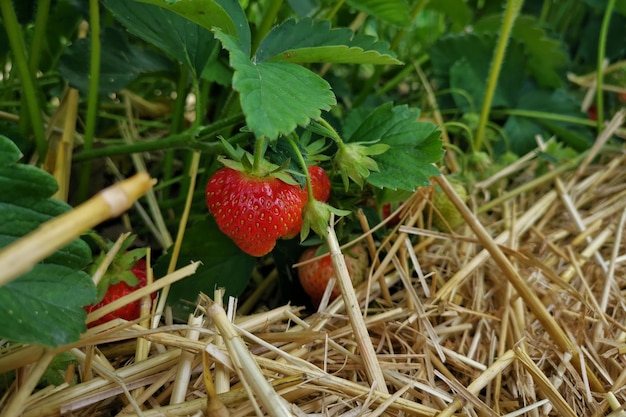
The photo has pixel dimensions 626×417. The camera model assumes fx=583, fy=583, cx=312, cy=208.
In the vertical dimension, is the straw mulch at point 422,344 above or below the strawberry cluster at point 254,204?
below

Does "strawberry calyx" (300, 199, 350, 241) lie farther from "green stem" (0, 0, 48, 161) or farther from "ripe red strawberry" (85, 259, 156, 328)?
"green stem" (0, 0, 48, 161)

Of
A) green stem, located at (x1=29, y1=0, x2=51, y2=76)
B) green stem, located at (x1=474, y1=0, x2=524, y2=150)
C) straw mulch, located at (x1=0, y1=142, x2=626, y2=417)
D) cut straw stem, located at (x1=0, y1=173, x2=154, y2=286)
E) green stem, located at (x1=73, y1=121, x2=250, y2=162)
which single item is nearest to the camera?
cut straw stem, located at (x1=0, y1=173, x2=154, y2=286)

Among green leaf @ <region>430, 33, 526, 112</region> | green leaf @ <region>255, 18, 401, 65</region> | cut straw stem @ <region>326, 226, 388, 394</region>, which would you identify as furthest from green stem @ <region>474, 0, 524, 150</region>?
cut straw stem @ <region>326, 226, 388, 394</region>

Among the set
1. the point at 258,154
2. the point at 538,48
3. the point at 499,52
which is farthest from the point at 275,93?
the point at 538,48

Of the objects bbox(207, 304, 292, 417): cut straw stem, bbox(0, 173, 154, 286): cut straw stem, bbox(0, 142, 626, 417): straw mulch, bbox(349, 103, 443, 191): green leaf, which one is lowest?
bbox(0, 142, 626, 417): straw mulch

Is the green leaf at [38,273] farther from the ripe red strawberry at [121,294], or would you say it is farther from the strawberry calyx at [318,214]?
the strawberry calyx at [318,214]

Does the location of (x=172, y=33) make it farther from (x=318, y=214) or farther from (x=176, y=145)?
(x=318, y=214)

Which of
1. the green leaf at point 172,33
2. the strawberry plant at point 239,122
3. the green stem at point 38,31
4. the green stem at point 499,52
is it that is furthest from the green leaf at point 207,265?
the green stem at point 499,52

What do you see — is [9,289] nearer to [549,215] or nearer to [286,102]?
[286,102]
